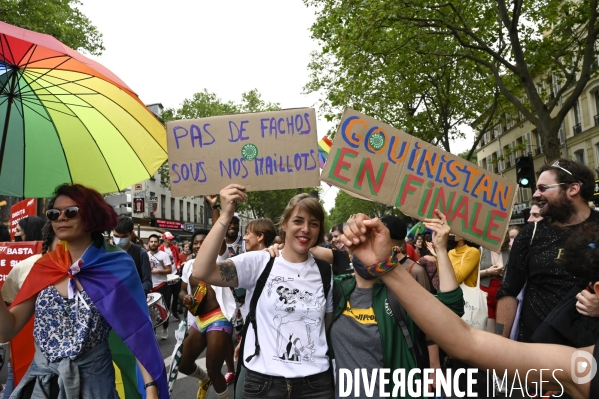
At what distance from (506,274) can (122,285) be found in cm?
250

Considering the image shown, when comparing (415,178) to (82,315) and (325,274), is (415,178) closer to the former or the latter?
(325,274)

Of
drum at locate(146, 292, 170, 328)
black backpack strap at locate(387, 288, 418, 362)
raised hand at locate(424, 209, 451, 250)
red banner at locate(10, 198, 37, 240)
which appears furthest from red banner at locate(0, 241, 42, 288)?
raised hand at locate(424, 209, 451, 250)

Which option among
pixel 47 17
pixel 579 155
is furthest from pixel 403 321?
pixel 579 155

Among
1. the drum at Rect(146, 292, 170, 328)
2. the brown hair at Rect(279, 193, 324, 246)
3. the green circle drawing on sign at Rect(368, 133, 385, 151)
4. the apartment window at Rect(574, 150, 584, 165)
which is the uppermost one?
the apartment window at Rect(574, 150, 584, 165)

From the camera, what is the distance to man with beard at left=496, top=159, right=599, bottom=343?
305 cm

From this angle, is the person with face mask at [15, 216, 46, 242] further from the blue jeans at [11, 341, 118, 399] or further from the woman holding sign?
the woman holding sign

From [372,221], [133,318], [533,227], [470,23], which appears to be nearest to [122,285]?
[133,318]

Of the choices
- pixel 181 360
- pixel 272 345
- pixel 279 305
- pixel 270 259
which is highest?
pixel 270 259

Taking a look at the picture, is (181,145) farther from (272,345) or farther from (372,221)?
(372,221)

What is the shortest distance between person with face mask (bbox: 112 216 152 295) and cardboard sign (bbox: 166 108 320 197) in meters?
3.60

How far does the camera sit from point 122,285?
9.71ft

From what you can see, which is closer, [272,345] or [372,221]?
[372,221]

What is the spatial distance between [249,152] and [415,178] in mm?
996

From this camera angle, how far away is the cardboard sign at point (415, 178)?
270 centimetres
